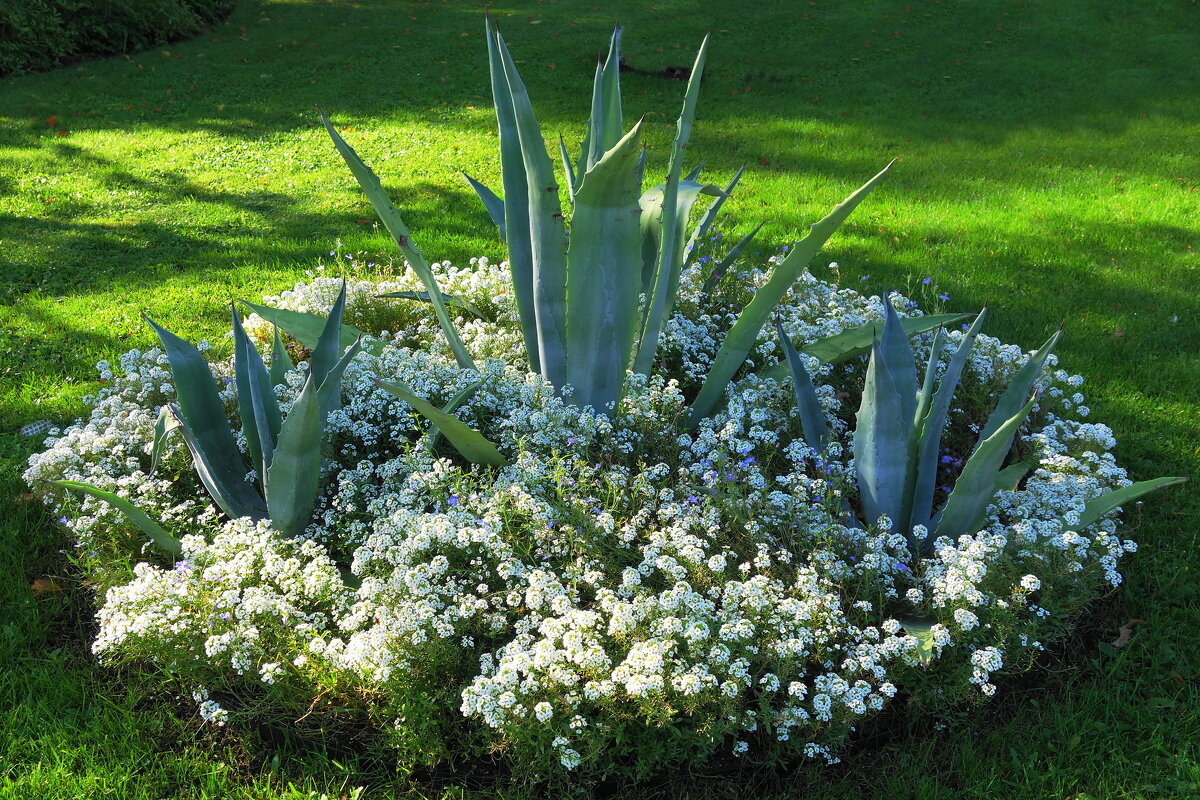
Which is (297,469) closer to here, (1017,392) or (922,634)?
(922,634)

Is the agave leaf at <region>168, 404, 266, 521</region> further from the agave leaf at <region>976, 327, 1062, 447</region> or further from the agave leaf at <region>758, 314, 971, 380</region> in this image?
the agave leaf at <region>976, 327, 1062, 447</region>

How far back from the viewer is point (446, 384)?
3.79 metres

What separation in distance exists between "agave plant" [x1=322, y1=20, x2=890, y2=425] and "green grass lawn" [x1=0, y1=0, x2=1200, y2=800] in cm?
157

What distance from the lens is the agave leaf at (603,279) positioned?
2955 mm

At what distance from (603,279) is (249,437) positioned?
145cm

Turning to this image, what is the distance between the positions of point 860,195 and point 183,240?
17.3 feet

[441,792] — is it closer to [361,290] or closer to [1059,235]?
[361,290]

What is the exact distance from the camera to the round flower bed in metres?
2.52

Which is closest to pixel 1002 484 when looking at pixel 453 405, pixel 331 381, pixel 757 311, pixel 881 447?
pixel 881 447

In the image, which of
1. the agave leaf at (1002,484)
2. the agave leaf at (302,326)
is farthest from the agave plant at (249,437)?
the agave leaf at (1002,484)

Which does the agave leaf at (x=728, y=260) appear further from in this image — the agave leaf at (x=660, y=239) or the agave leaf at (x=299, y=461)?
the agave leaf at (x=299, y=461)

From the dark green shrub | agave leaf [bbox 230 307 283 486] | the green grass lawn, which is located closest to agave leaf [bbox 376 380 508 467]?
agave leaf [bbox 230 307 283 486]

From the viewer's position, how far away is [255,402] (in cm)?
320

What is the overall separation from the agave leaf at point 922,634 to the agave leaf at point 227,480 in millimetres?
2336
